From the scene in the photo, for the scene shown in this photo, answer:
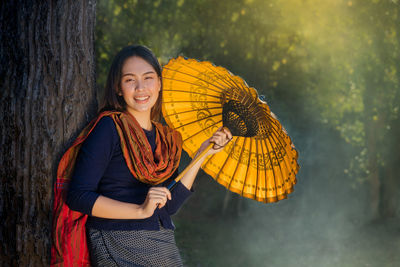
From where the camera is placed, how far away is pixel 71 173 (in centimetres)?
213

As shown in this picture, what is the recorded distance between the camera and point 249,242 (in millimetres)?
9359

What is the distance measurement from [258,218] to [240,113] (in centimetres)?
978

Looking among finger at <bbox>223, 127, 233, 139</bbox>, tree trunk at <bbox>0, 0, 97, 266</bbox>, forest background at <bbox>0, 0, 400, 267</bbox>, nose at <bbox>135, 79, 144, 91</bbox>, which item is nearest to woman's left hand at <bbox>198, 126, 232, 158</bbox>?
finger at <bbox>223, 127, 233, 139</bbox>

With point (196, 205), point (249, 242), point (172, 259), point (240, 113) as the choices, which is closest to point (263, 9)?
point (249, 242)

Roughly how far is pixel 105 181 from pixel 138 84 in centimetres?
59

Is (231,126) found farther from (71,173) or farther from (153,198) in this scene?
(71,173)

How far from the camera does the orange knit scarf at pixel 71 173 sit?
6.99ft

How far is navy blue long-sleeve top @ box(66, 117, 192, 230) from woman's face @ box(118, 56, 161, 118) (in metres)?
0.24

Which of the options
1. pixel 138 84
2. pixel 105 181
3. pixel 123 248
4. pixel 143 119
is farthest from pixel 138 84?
pixel 123 248

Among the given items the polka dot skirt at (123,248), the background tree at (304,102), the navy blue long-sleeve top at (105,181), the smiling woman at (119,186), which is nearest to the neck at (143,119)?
the smiling woman at (119,186)

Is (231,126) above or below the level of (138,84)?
below

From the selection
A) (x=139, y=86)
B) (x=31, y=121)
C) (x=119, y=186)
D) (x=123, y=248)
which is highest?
(x=139, y=86)

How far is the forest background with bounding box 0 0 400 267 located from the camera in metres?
9.41

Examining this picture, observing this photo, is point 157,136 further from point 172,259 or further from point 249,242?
point 249,242
